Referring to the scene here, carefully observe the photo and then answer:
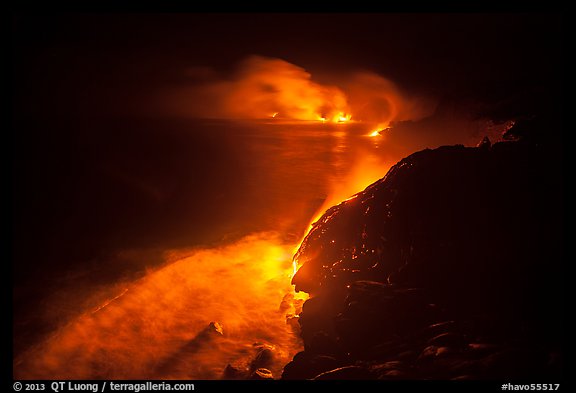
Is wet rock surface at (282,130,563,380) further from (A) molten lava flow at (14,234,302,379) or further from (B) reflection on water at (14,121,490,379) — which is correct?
(B) reflection on water at (14,121,490,379)

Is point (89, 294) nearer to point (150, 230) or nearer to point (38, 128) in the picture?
point (150, 230)

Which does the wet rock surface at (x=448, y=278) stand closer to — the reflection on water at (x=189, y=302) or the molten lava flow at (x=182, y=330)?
the molten lava flow at (x=182, y=330)

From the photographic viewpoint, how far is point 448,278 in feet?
25.8

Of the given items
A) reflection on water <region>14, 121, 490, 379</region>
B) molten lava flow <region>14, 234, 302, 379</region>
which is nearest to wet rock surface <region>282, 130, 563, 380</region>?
molten lava flow <region>14, 234, 302, 379</region>

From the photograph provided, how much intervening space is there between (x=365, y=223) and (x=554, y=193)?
4.66 meters

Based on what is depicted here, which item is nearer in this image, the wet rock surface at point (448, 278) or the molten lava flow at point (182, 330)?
the wet rock surface at point (448, 278)

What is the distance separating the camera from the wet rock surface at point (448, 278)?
6465mm

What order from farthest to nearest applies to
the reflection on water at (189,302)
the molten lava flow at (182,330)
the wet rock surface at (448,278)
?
the reflection on water at (189,302) < the molten lava flow at (182,330) < the wet rock surface at (448,278)

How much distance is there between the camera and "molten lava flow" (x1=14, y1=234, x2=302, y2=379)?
8.45m

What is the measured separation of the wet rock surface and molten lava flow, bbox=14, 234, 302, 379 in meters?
1.21

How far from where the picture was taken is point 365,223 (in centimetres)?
1028

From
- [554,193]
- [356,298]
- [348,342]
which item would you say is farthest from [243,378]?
[554,193]

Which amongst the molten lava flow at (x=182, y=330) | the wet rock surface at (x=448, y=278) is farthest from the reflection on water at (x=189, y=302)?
the wet rock surface at (x=448, y=278)

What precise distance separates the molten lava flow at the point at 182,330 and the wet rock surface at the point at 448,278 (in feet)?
3.96
